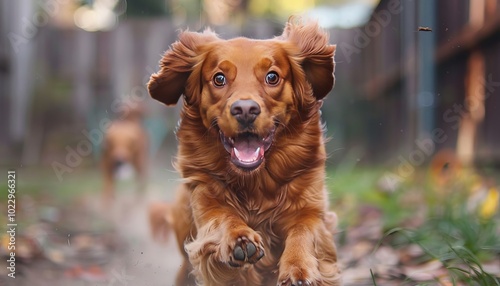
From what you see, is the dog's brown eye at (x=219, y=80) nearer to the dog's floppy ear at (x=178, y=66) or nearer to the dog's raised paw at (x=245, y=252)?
the dog's floppy ear at (x=178, y=66)

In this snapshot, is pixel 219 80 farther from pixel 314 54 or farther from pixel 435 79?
pixel 435 79

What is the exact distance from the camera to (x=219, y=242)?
2.07m

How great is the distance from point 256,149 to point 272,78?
0.23 metres

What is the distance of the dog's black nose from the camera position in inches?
79.8

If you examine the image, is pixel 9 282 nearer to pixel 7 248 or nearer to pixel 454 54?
pixel 7 248

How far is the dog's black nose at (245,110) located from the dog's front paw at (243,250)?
0.34 metres

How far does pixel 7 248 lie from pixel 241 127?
167cm

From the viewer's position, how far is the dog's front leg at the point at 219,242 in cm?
201

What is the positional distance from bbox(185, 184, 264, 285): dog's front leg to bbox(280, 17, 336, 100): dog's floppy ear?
0.49 meters
